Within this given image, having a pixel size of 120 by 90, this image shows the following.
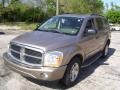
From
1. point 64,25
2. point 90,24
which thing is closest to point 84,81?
point 64,25

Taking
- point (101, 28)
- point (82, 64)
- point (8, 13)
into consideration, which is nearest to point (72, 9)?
point (8, 13)

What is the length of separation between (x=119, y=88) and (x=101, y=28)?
289cm

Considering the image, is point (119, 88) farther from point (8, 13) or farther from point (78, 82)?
point (8, 13)

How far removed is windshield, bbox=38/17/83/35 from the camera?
251 inches

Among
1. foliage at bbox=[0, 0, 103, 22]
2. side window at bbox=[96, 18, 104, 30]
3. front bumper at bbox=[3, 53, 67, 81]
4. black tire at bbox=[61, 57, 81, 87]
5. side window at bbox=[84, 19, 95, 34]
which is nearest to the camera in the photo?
front bumper at bbox=[3, 53, 67, 81]

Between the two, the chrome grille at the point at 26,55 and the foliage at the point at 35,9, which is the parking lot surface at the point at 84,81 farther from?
the foliage at the point at 35,9

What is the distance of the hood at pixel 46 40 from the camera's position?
206 inches

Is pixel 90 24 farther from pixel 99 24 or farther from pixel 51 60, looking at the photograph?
pixel 51 60

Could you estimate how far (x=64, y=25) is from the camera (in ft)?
22.0

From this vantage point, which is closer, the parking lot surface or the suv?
the suv

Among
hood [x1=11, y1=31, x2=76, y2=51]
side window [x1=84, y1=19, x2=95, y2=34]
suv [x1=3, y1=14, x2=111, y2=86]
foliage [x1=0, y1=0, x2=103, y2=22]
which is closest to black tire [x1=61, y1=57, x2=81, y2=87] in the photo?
suv [x1=3, y1=14, x2=111, y2=86]

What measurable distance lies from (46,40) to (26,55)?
2.15 ft

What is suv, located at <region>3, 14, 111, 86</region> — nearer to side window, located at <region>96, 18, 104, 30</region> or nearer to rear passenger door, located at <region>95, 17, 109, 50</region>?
rear passenger door, located at <region>95, 17, 109, 50</region>

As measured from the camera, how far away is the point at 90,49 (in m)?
6.92
